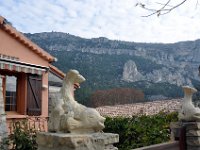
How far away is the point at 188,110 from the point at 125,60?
191ft

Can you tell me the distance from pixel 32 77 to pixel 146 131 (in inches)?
265

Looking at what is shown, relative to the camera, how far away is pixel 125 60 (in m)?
63.8

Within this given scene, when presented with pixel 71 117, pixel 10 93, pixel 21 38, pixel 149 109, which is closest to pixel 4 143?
pixel 71 117

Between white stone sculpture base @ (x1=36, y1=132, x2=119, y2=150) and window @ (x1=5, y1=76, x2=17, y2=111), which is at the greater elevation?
window @ (x1=5, y1=76, x2=17, y2=111)

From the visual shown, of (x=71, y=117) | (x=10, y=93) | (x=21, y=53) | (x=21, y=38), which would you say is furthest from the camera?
(x=21, y=53)

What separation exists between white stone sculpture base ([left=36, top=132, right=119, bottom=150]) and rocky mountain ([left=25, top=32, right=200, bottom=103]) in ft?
132

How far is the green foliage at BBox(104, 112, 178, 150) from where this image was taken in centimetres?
772

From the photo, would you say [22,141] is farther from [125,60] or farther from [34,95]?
[125,60]

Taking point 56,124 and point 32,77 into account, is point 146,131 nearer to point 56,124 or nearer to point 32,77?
point 56,124

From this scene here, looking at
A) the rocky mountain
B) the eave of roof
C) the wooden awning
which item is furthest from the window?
the rocky mountain

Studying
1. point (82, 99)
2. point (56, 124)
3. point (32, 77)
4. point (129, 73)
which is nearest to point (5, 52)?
point (32, 77)

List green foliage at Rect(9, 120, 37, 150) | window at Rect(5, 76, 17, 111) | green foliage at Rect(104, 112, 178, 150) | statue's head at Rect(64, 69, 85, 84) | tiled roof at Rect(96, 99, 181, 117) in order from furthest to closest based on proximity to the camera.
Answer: tiled roof at Rect(96, 99, 181, 117), window at Rect(5, 76, 17, 111), green foliage at Rect(104, 112, 178, 150), green foliage at Rect(9, 120, 37, 150), statue's head at Rect(64, 69, 85, 84)

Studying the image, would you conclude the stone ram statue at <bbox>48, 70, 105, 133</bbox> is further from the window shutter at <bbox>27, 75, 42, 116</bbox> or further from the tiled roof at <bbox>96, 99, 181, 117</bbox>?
the window shutter at <bbox>27, 75, 42, 116</bbox>

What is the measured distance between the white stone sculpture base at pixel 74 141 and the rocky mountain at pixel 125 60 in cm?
4027
